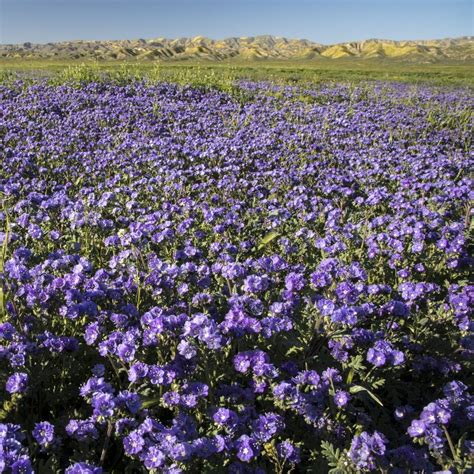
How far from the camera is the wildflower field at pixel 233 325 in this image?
97.7 inches

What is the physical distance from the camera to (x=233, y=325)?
2990mm

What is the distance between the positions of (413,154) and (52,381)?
8.59 metres

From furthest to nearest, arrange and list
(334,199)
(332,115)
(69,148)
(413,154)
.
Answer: (332,115) → (413,154) → (69,148) → (334,199)

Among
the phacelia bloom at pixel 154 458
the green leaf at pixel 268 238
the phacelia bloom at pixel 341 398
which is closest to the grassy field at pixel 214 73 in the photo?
the green leaf at pixel 268 238

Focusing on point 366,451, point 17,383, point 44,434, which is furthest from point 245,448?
point 17,383

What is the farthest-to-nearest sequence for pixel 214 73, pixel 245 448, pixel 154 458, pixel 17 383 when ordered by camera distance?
pixel 214 73 < pixel 17 383 < pixel 245 448 < pixel 154 458

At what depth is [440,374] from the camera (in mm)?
3531

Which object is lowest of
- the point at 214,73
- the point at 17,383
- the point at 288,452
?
the point at 288,452

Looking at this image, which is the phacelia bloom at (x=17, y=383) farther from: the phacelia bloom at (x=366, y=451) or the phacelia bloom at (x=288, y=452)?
the phacelia bloom at (x=366, y=451)

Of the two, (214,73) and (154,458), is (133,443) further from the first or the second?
(214,73)

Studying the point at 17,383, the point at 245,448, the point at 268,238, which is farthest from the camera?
the point at 268,238

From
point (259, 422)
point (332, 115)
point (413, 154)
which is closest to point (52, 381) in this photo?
point (259, 422)

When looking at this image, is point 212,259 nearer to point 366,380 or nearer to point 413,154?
point 366,380

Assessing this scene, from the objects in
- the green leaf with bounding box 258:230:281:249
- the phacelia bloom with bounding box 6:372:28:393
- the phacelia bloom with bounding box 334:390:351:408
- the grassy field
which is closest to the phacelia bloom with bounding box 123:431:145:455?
the phacelia bloom with bounding box 6:372:28:393
